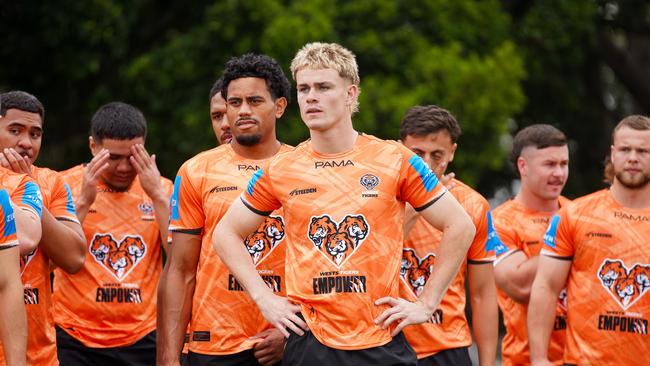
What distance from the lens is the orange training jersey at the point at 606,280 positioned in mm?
7867

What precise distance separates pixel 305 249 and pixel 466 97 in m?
10.8

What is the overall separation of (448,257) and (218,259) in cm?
172

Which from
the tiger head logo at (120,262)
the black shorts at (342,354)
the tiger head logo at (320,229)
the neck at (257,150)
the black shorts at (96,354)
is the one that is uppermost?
the neck at (257,150)

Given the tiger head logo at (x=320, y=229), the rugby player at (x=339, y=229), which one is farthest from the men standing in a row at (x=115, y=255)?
the tiger head logo at (x=320, y=229)

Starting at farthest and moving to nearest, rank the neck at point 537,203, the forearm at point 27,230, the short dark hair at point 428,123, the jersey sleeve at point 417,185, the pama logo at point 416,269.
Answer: the neck at point 537,203, the short dark hair at point 428,123, the pama logo at point 416,269, the forearm at point 27,230, the jersey sleeve at point 417,185

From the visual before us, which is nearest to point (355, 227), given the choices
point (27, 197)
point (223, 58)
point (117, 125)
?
point (27, 197)

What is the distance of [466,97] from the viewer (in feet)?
55.1

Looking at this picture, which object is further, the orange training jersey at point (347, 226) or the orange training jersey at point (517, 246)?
the orange training jersey at point (517, 246)

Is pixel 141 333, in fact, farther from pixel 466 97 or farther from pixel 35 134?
pixel 466 97

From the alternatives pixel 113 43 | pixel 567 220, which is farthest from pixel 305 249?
pixel 113 43

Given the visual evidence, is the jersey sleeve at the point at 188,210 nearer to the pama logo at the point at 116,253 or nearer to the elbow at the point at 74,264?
the elbow at the point at 74,264

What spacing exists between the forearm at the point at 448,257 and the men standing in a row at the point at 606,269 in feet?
6.64

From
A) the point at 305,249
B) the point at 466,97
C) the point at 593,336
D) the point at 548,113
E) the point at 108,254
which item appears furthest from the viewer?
the point at 548,113

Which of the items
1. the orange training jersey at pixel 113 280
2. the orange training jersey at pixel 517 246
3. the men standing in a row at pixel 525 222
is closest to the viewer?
the orange training jersey at pixel 113 280
